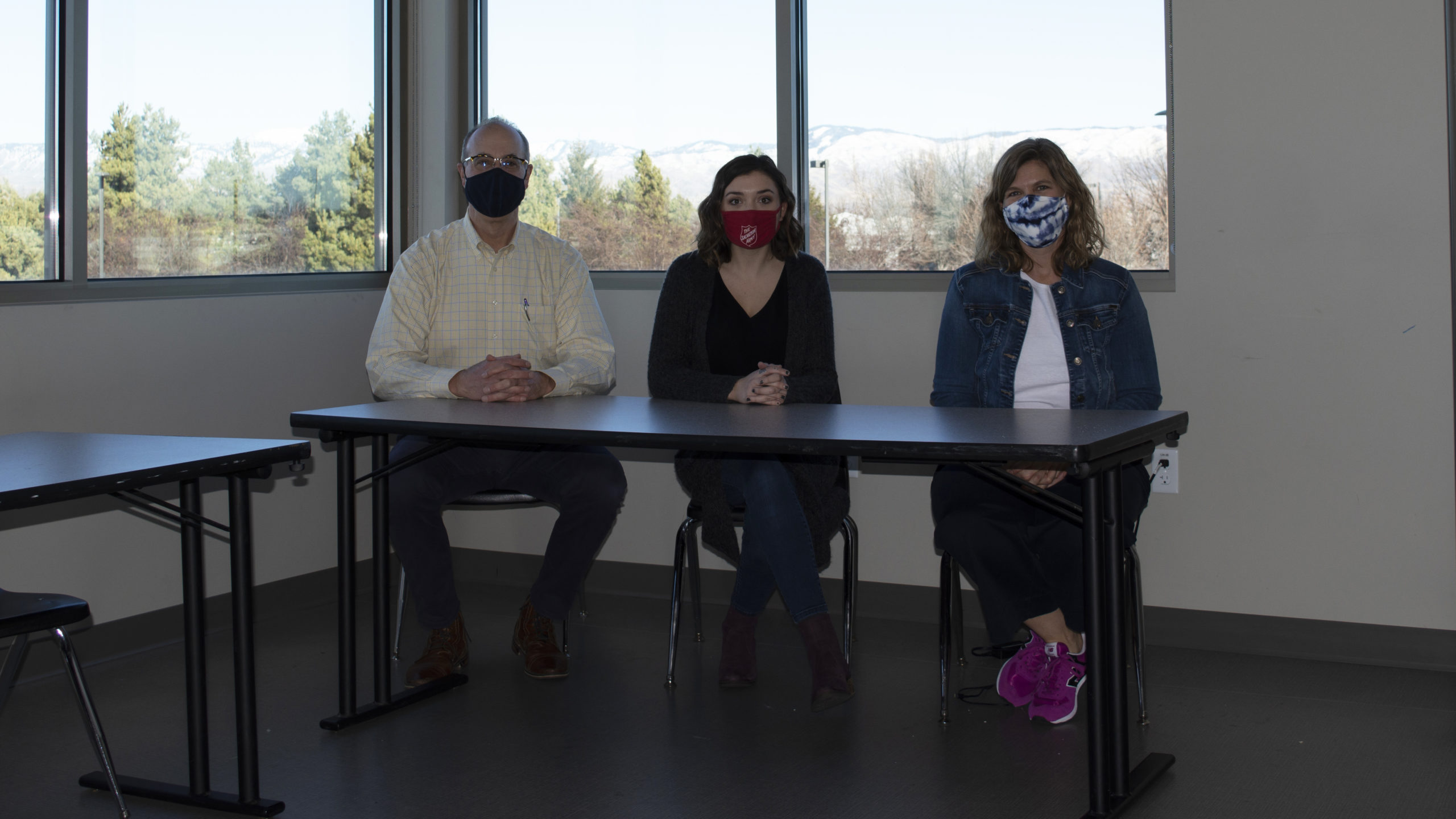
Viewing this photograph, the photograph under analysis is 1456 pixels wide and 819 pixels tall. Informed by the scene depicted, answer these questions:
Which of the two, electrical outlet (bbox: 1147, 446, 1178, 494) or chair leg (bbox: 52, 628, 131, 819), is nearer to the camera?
chair leg (bbox: 52, 628, 131, 819)

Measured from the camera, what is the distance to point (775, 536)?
9.01ft

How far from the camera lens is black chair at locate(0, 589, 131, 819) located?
1.95m

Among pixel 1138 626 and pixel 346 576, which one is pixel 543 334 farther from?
pixel 1138 626

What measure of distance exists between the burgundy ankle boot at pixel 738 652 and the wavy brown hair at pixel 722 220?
872 mm

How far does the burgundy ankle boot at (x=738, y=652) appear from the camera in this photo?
298 centimetres

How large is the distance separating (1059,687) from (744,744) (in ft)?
2.25

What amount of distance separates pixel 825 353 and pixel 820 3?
120cm

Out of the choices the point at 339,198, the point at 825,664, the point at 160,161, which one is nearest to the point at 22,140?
the point at 160,161

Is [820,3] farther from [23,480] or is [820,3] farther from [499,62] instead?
[23,480]

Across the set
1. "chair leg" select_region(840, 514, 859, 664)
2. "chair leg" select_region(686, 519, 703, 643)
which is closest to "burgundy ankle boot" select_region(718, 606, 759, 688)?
"chair leg" select_region(840, 514, 859, 664)

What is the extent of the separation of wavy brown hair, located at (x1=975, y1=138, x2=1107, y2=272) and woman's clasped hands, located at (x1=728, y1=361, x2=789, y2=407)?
0.56 metres

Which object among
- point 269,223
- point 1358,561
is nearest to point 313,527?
point 269,223

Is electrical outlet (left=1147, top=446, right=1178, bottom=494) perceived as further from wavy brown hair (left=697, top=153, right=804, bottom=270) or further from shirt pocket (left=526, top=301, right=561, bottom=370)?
shirt pocket (left=526, top=301, right=561, bottom=370)

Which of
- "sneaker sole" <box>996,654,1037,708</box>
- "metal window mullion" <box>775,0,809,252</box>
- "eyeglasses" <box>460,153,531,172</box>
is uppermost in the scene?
"metal window mullion" <box>775,0,809,252</box>
